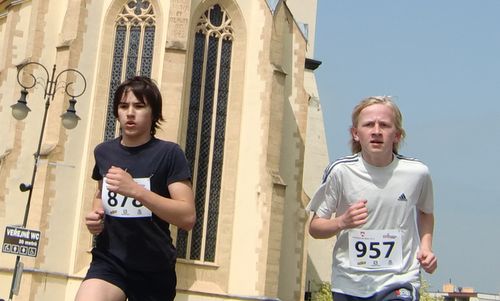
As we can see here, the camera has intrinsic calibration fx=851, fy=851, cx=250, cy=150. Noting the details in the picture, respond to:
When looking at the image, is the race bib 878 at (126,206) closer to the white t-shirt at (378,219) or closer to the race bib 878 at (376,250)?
the white t-shirt at (378,219)

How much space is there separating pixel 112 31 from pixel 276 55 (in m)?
4.92

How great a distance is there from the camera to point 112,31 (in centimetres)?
2523

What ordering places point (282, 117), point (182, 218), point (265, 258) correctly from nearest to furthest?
point (182, 218)
point (265, 258)
point (282, 117)

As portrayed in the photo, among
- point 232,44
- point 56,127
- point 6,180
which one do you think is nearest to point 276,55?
point 232,44

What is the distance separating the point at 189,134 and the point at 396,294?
67.4 ft

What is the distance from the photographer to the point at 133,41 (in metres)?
25.2

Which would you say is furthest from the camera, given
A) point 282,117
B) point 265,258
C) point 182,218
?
point 282,117

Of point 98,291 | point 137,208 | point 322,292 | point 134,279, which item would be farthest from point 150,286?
point 322,292

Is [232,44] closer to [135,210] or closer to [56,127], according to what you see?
[56,127]

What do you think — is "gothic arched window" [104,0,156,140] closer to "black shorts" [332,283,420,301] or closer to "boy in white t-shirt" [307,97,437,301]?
"boy in white t-shirt" [307,97,437,301]

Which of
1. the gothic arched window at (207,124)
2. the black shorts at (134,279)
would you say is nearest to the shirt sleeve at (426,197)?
the black shorts at (134,279)

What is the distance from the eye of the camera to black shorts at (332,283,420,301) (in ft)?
14.8

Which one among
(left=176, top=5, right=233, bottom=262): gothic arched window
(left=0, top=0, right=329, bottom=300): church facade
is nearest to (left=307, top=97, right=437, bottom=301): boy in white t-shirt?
(left=0, top=0, right=329, bottom=300): church facade

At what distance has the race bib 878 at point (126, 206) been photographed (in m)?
4.53
